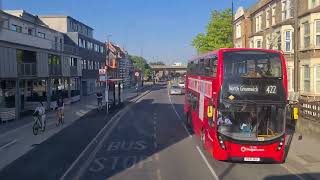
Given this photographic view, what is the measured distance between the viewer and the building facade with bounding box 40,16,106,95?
199 feet

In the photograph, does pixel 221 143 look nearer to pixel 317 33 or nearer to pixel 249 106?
pixel 249 106

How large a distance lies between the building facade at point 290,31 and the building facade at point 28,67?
17.4 m

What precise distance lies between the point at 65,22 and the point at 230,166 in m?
53.2

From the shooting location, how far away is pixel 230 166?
50.8 ft

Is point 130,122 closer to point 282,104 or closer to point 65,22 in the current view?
point 282,104

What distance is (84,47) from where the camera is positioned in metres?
63.6

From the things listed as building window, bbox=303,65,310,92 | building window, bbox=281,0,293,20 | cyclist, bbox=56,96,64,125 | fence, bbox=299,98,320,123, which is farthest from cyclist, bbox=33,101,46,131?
building window, bbox=281,0,293,20

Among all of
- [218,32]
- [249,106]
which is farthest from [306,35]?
[218,32]

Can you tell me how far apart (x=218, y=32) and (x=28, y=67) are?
105 ft

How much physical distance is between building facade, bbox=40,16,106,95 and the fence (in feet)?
128

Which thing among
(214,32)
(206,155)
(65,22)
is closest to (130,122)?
(206,155)

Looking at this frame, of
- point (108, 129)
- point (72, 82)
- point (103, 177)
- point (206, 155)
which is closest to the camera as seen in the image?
point (103, 177)

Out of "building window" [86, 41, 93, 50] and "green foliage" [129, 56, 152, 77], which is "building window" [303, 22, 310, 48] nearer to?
"building window" [86, 41, 93, 50]

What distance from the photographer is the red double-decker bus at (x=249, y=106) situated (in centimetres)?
1514
